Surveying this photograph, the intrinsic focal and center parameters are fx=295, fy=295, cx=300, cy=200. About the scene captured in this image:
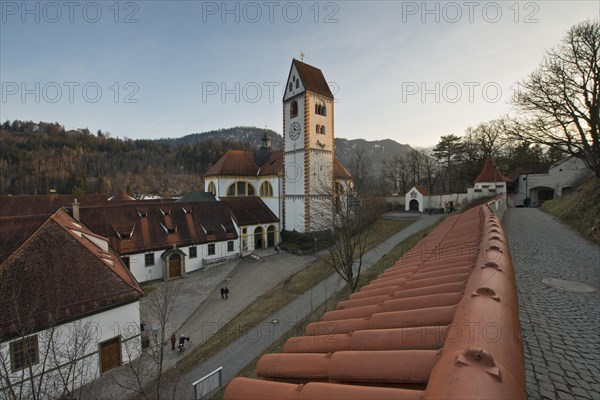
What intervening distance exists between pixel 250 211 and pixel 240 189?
6233 millimetres

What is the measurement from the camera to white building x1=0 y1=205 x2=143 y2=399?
9.81m

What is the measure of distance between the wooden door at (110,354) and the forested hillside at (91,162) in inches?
3414

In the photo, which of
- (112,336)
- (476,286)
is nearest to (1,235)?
(112,336)

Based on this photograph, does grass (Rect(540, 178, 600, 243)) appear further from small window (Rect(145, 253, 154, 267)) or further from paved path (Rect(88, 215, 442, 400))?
small window (Rect(145, 253, 154, 267))

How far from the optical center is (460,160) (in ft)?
161

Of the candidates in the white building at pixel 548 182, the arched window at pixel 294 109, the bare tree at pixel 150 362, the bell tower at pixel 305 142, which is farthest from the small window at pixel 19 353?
the white building at pixel 548 182

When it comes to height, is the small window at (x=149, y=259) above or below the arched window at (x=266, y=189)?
below

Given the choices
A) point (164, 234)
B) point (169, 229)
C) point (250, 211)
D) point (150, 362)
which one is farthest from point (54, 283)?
point (250, 211)

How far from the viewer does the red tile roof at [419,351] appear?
1686mm

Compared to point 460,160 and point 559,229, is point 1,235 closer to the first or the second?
point 559,229

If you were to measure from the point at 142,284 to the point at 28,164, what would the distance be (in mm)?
120028

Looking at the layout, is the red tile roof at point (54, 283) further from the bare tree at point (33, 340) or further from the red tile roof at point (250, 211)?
the red tile roof at point (250, 211)

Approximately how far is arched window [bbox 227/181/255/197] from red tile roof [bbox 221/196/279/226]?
2.91 metres

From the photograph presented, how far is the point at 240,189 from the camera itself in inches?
1497
